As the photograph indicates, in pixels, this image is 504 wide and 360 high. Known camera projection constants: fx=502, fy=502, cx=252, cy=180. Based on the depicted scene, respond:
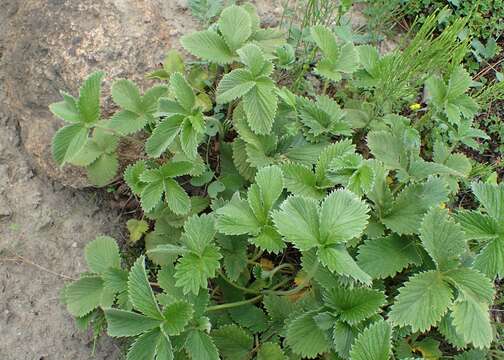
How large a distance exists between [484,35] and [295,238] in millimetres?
2136

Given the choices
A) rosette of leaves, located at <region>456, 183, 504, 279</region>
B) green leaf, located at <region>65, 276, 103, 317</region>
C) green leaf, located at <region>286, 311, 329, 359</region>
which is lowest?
green leaf, located at <region>65, 276, 103, 317</region>

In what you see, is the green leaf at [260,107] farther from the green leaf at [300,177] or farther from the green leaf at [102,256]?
the green leaf at [102,256]

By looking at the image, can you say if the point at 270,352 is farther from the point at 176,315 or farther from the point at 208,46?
the point at 208,46

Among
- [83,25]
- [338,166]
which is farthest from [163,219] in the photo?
[83,25]

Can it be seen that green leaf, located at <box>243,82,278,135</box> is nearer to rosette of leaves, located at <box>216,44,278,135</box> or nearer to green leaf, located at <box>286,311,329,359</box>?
rosette of leaves, located at <box>216,44,278,135</box>

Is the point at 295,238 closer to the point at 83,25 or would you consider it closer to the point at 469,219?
the point at 469,219

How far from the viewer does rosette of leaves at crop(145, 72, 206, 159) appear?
1921mm

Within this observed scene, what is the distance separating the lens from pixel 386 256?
183cm

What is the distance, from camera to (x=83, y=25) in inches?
A: 94.9

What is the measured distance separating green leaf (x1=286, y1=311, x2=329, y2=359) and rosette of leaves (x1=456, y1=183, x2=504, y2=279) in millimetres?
578

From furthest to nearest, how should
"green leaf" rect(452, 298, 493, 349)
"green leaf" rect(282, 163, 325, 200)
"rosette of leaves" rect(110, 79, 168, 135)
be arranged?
"rosette of leaves" rect(110, 79, 168, 135) → "green leaf" rect(282, 163, 325, 200) → "green leaf" rect(452, 298, 493, 349)

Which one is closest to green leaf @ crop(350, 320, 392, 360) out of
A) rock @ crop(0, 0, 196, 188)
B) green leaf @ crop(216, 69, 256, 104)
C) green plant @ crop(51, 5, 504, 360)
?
green plant @ crop(51, 5, 504, 360)

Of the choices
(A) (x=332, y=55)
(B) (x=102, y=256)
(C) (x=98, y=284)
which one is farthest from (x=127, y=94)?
(A) (x=332, y=55)

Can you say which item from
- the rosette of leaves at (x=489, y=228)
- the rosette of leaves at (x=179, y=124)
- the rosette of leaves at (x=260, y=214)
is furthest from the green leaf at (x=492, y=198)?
the rosette of leaves at (x=179, y=124)
